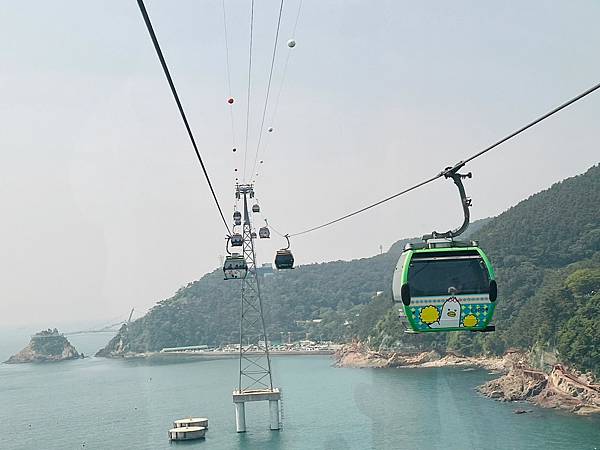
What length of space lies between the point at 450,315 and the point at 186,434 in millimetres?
42704

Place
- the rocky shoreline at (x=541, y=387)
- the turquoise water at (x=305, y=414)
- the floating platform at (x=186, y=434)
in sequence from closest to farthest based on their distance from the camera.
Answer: the turquoise water at (x=305, y=414)
the floating platform at (x=186, y=434)
the rocky shoreline at (x=541, y=387)

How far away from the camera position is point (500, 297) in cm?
8812

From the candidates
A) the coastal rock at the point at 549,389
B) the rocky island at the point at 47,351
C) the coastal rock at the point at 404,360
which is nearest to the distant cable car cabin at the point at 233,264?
the coastal rock at the point at 549,389

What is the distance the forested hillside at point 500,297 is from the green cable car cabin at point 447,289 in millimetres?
1162

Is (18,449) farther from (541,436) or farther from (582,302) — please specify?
(582,302)

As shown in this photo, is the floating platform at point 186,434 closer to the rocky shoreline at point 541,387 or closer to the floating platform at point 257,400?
the floating platform at point 257,400

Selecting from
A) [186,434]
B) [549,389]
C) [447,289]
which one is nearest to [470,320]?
[447,289]

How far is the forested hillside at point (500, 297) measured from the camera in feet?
210

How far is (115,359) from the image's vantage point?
146500 mm

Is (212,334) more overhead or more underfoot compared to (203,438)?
more overhead

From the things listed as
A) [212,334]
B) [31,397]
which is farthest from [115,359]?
[31,397]

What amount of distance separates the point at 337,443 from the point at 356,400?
19.7 metres

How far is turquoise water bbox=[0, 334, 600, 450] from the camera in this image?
150 feet

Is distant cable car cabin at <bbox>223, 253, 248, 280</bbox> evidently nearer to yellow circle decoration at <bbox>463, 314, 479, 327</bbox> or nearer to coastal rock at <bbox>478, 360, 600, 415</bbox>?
yellow circle decoration at <bbox>463, 314, 479, 327</bbox>
